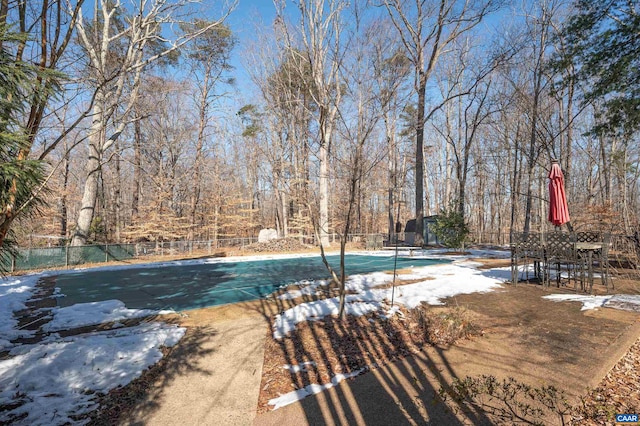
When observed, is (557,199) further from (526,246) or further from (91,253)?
(91,253)

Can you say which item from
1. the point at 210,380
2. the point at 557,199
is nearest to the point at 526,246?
the point at 557,199

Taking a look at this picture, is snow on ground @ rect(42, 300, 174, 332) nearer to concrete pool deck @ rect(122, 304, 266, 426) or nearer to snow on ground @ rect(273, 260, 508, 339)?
concrete pool deck @ rect(122, 304, 266, 426)

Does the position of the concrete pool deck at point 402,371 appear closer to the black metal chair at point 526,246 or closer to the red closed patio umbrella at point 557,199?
the black metal chair at point 526,246

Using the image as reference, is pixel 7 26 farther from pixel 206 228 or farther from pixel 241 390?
pixel 206 228

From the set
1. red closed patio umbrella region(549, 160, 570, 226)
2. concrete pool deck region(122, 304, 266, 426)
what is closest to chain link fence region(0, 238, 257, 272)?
concrete pool deck region(122, 304, 266, 426)

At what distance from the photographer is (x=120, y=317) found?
536 centimetres

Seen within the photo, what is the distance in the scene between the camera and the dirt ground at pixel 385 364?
2590mm

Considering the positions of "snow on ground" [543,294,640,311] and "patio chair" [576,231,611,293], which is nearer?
"snow on ground" [543,294,640,311]

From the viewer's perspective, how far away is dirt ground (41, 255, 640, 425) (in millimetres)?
2590

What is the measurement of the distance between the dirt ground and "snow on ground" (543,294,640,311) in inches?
8.5

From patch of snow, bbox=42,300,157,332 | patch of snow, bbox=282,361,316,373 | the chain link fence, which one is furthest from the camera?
the chain link fence

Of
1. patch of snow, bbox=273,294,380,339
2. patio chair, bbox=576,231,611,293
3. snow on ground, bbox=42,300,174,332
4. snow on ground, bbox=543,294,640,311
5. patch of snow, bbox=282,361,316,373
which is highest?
patio chair, bbox=576,231,611,293

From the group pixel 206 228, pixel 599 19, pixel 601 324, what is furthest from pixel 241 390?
pixel 206 228

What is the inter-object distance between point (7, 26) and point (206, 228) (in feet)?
71.9
